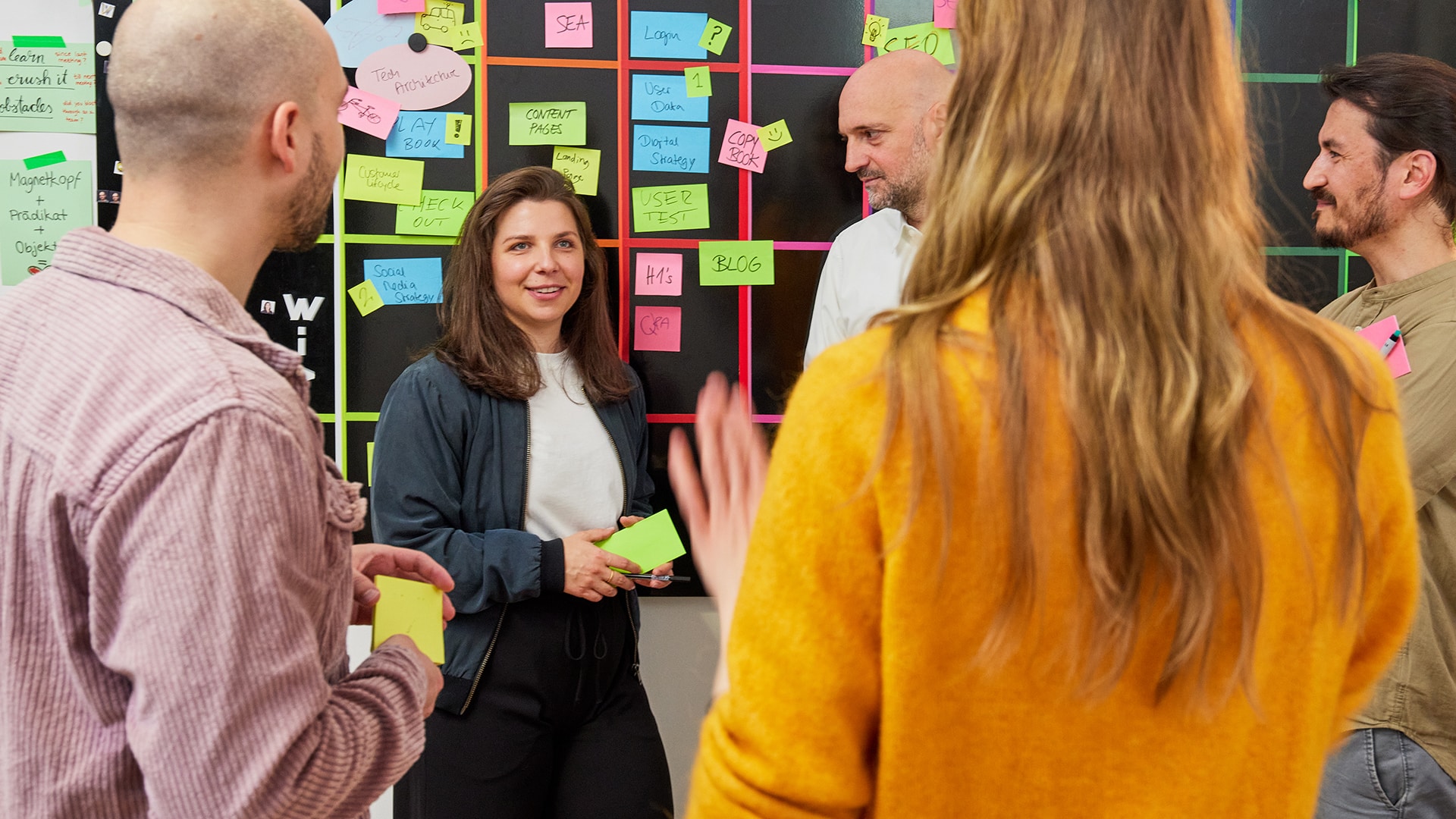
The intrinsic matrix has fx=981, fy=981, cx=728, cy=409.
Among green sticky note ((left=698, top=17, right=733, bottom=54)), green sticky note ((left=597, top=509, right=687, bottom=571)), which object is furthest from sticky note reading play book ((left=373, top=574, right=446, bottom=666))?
green sticky note ((left=698, top=17, right=733, bottom=54))

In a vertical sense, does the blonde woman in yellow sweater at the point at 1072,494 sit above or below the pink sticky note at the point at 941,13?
below

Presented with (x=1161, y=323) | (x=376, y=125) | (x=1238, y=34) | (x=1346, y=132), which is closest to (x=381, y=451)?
(x=376, y=125)

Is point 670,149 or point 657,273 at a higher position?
point 670,149

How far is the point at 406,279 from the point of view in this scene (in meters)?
2.56

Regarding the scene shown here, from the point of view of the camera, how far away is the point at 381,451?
223 cm

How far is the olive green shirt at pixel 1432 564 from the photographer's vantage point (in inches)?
74.1

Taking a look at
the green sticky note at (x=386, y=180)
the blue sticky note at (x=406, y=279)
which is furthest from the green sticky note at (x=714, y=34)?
the blue sticky note at (x=406, y=279)

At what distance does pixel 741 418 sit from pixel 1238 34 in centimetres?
240

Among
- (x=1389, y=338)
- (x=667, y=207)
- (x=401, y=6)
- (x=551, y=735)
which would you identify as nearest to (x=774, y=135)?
(x=667, y=207)

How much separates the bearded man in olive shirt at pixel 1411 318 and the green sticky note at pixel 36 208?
9.93 ft

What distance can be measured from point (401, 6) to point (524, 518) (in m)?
1.36

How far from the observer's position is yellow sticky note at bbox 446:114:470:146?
2.55 meters

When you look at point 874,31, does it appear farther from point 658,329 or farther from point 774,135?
point 658,329

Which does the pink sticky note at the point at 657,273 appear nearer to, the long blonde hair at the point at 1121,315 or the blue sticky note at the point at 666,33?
the blue sticky note at the point at 666,33
